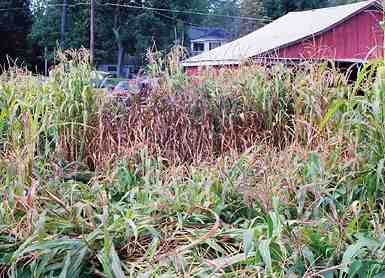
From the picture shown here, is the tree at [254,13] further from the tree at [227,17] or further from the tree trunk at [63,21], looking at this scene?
the tree trunk at [63,21]

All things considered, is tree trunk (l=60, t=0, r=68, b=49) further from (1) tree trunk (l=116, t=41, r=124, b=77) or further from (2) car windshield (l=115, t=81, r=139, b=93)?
(2) car windshield (l=115, t=81, r=139, b=93)

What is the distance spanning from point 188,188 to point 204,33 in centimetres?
3006

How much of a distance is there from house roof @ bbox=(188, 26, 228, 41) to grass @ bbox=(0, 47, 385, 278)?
28.1 metres

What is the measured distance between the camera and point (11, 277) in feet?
5.76

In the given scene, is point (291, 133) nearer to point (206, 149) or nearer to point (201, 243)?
point (206, 149)

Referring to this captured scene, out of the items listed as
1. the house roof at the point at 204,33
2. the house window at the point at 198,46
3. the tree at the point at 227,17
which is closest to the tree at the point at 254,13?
the tree at the point at 227,17

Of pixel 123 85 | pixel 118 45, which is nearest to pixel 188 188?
pixel 123 85

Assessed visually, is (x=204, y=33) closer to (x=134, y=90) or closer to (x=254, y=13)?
(x=254, y=13)

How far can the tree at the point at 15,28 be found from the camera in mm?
23750

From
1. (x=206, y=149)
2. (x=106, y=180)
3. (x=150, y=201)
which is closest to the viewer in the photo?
(x=150, y=201)

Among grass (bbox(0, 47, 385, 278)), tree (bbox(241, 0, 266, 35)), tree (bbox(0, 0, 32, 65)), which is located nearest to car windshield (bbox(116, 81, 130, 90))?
grass (bbox(0, 47, 385, 278))

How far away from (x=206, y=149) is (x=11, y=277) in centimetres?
159

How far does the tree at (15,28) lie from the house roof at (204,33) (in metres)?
9.70

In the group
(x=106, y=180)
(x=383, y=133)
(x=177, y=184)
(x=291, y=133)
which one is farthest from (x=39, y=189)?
(x=291, y=133)
